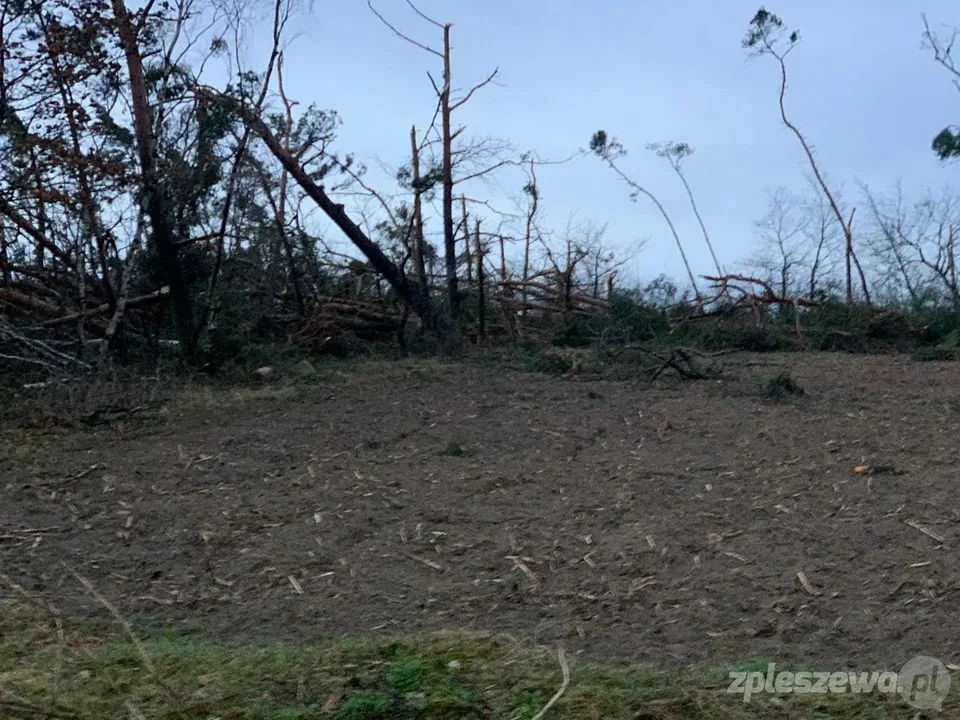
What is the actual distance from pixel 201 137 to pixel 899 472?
293 inches

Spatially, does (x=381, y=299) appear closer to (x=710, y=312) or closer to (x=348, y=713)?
(x=710, y=312)

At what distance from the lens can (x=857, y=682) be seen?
3428mm

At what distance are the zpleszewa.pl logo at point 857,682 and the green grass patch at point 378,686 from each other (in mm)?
42

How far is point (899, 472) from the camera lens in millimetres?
5781

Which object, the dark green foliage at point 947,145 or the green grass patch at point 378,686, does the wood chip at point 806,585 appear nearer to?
the green grass patch at point 378,686

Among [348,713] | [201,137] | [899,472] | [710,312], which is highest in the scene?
[201,137]

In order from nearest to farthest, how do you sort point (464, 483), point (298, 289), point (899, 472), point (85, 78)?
1. point (899, 472)
2. point (464, 483)
3. point (85, 78)
4. point (298, 289)

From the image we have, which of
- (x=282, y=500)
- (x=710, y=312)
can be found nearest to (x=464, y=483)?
(x=282, y=500)

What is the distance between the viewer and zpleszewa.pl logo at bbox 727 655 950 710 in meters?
3.32

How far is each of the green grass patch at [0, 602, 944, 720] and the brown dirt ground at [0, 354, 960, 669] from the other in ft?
1.18

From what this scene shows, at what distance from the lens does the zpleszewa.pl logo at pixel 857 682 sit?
3320 millimetres

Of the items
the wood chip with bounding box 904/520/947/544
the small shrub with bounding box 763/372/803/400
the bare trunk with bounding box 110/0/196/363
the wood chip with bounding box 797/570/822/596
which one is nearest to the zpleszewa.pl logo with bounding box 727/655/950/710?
the wood chip with bounding box 797/570/822/596

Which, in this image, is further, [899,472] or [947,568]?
[899,472]

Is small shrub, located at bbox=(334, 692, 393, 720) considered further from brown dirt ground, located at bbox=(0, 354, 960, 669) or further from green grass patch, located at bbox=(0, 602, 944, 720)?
brown dirt ground, located at bbox=(0, 354, 960, 669)
